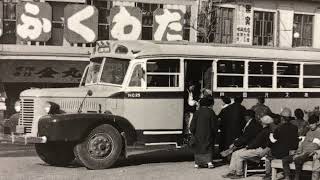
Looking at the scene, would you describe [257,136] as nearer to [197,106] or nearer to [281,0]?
[197,106]

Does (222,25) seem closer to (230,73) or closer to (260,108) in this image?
(230,73)

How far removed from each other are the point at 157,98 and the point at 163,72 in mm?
619

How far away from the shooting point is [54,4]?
1021 inches

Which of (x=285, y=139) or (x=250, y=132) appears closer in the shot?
(x=285, y=139)

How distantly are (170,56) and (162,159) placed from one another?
2957mm

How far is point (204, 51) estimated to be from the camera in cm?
1481

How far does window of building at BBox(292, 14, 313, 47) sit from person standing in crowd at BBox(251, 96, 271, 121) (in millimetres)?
16219

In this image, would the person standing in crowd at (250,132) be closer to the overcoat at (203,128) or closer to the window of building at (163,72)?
the overcoat at (203,128)

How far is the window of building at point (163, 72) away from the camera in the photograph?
14.1 metres

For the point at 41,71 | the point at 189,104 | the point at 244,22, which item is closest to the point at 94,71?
the point at 189,104

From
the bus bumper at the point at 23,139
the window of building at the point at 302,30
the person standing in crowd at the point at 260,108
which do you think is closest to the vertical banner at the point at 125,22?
the window of building at the point at 302,30

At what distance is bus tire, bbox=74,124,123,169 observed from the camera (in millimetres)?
13156

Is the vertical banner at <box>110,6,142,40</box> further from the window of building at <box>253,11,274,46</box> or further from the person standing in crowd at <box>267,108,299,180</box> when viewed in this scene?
the person standing in crowd at <box>267,108,299,180</box>

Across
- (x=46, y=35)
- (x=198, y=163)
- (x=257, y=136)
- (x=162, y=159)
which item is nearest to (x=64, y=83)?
(x=46, y=35)
